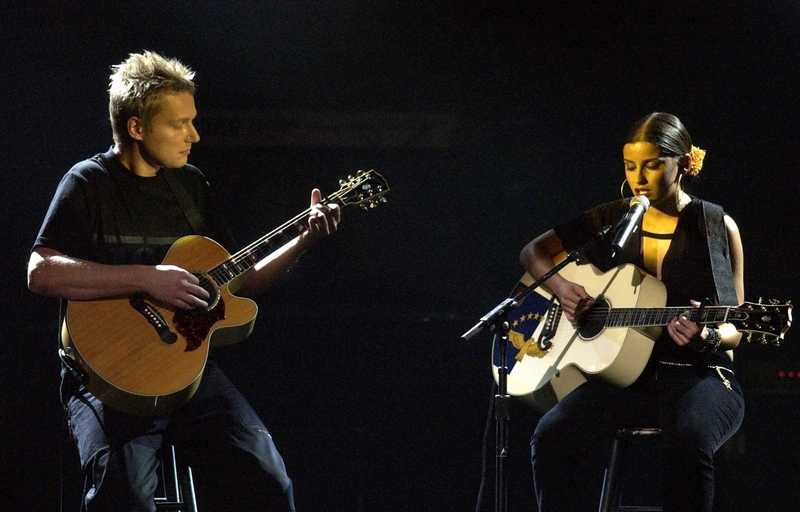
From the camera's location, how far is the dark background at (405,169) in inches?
178

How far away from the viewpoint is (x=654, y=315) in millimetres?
2887

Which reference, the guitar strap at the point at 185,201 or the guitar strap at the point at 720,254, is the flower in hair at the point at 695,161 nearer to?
the guitar strap at the point at 720,254

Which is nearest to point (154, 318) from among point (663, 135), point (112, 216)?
point (112, 216)

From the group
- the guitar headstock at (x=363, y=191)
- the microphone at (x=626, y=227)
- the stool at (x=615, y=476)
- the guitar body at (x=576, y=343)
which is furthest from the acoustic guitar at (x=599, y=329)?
the guitar headstock at (x=363, y=191)

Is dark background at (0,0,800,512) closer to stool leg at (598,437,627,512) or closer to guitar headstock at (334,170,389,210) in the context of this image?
stool leg at (598,437,627,512)

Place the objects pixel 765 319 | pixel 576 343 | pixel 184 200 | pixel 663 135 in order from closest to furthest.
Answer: pixel 765 319
pixel 184 200
pixel 663 135
pixel 576 343

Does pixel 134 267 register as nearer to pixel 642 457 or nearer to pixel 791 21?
pixel 642 457

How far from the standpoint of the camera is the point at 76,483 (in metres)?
4.16

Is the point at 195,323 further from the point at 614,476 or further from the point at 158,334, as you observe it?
the point at 614,476

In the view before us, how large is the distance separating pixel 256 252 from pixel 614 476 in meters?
1.55

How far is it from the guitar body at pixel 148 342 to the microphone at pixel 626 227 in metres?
1.24

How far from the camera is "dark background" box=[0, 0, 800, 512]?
4.53 metres

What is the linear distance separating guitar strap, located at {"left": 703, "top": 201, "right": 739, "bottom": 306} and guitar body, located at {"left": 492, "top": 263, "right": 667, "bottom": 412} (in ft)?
0.67

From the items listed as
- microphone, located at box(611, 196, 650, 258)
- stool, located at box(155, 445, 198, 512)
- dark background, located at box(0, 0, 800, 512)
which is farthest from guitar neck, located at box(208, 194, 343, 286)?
dark background, located at box(0, 0, 800, 512)
